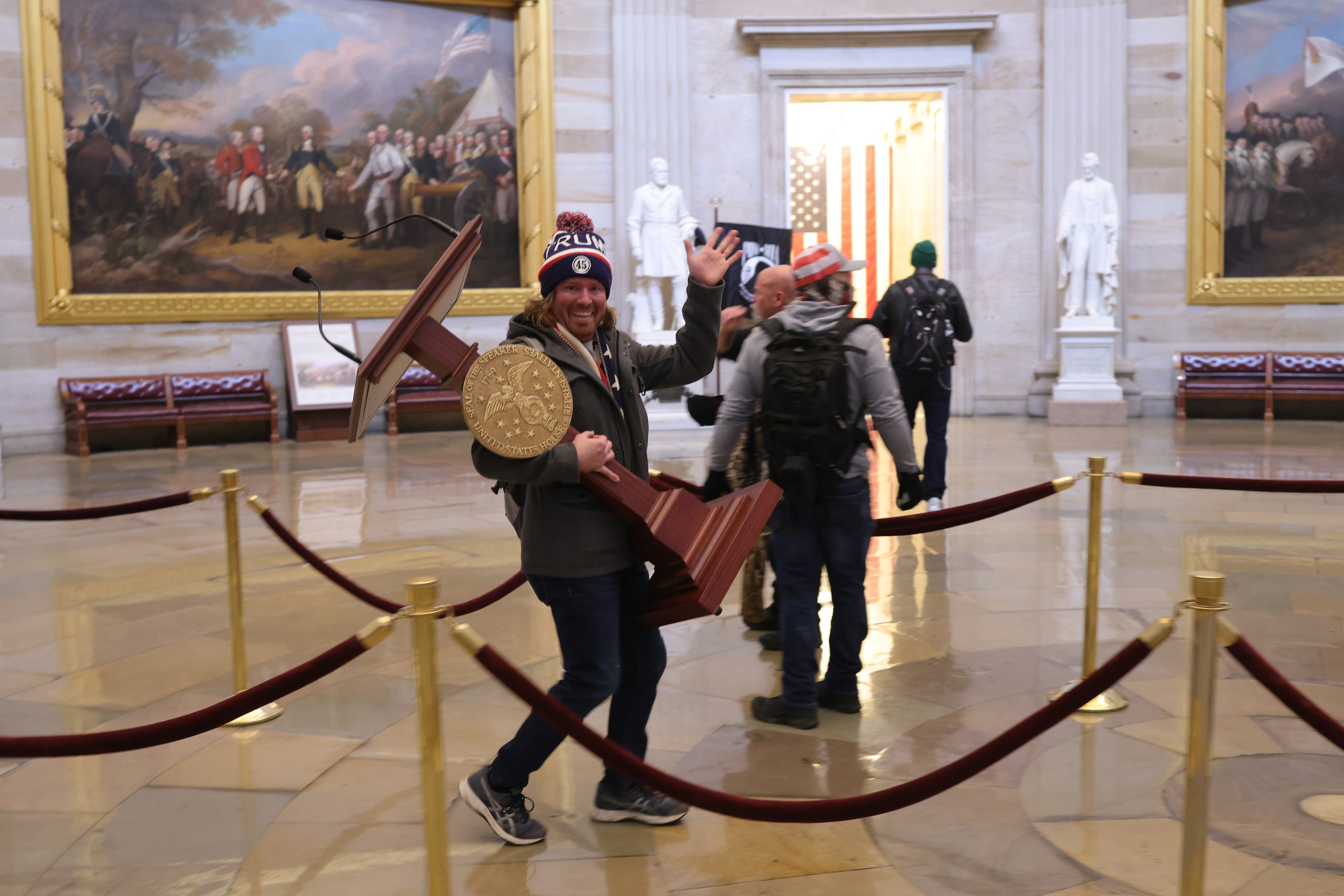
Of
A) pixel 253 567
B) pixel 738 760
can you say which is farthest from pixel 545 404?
pixel 253 567

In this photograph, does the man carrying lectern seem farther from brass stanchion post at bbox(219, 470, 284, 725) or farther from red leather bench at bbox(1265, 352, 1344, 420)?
red leather bench at bbox(1265, 352, 1344, 420)

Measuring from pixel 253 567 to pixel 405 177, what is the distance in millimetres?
9846

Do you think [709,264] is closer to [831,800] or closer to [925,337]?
[831,800]

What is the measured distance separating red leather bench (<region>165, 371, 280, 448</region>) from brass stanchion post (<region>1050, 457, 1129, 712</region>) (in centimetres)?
1206

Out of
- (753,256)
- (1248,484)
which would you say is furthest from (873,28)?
(1248,484)

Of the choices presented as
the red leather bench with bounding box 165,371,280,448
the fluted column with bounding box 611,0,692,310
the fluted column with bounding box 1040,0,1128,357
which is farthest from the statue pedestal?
the red leather bench with bounding box 165,371,280,448

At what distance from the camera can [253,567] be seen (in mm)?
7188

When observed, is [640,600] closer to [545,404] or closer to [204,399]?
[545,404]

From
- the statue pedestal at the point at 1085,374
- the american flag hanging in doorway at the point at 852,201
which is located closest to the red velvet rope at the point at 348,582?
the statue pedestal at the point at 1085,374

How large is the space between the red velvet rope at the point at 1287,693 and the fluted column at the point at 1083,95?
14.1 m

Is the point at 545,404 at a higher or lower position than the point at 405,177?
lower

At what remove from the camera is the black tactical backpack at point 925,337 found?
8.04 meters

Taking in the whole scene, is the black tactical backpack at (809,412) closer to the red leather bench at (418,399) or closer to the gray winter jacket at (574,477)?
the gray winter jacket at (574,477)

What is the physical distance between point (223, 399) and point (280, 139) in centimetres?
358
